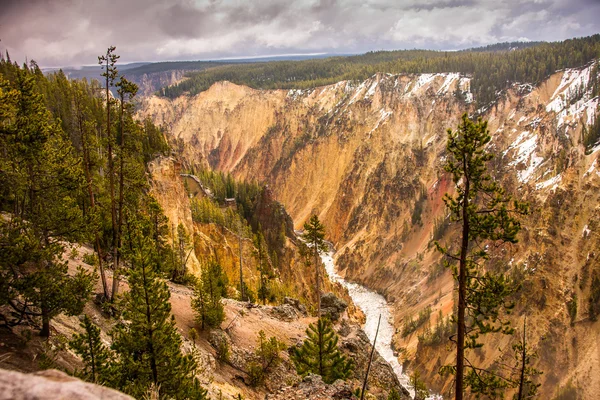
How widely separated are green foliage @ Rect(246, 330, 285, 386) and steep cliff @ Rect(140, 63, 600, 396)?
119ft

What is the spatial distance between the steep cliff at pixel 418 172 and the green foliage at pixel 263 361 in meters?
36.4

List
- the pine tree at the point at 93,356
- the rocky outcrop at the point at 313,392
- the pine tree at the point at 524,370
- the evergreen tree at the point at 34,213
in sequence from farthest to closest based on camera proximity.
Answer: the rocky outcrop at the point at 313,392 → the pine tree at the point at 524,370 → the evergreen tree at the point at 34,213 → the pine tree at the point at 93,356

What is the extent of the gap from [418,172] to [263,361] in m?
83.5

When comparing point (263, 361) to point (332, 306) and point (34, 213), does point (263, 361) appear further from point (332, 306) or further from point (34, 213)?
point (332, 306)

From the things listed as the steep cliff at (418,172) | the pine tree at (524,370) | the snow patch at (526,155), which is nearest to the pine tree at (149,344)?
the pine tree at (524,370)

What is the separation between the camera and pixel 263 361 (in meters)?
21.5

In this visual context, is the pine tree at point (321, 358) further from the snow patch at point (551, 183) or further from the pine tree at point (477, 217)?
the snow patch at point (551, 183)

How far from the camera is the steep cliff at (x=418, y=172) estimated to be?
49406mm

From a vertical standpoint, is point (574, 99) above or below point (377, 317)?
above

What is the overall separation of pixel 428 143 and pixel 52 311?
9808cm

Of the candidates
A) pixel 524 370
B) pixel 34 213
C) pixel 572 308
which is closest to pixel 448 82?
pixel 572 308

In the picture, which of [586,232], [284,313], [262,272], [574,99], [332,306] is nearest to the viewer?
[284,313]

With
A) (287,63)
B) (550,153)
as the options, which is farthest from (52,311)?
(287,63)

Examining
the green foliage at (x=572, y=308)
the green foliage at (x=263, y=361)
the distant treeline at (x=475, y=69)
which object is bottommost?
the green foliage at (x=572, y=308)
